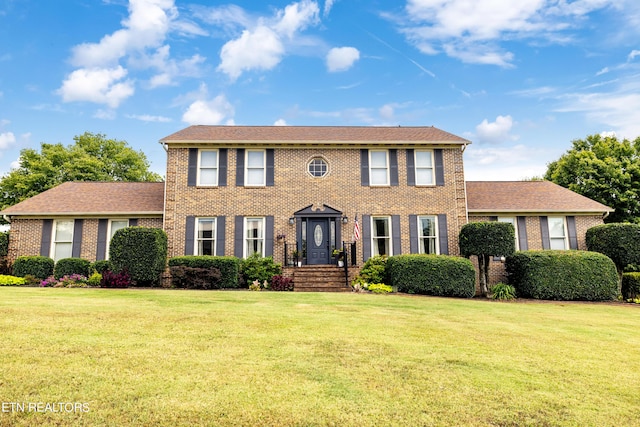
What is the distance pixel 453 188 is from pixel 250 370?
14.5m

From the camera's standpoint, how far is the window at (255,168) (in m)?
16.4

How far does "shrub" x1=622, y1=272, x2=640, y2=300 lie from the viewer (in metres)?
14.0

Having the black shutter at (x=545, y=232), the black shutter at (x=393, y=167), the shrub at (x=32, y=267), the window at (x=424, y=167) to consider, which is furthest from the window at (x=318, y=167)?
the shrub at (x=32, y=267)

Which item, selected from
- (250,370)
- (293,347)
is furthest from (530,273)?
(250,370)

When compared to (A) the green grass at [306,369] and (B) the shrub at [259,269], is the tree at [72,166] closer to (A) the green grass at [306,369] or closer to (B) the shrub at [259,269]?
(B) the shrub at [259,269]

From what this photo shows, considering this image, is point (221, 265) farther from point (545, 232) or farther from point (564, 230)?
point (564, 230)

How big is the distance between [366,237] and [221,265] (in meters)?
6.08

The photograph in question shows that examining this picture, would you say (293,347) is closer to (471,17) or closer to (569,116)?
(471,17)

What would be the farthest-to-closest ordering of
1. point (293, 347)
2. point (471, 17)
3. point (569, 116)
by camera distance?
point (569, 116) < point (471, 17) < point (293, 347)

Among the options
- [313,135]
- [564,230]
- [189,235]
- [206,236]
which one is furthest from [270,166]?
[564,230]

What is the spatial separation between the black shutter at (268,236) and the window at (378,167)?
478 centimetres

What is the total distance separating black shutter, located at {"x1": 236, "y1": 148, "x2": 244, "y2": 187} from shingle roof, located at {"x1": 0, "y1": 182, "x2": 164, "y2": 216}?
11.7ft

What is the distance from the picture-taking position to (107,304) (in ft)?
26.3

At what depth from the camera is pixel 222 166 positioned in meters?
16.4
